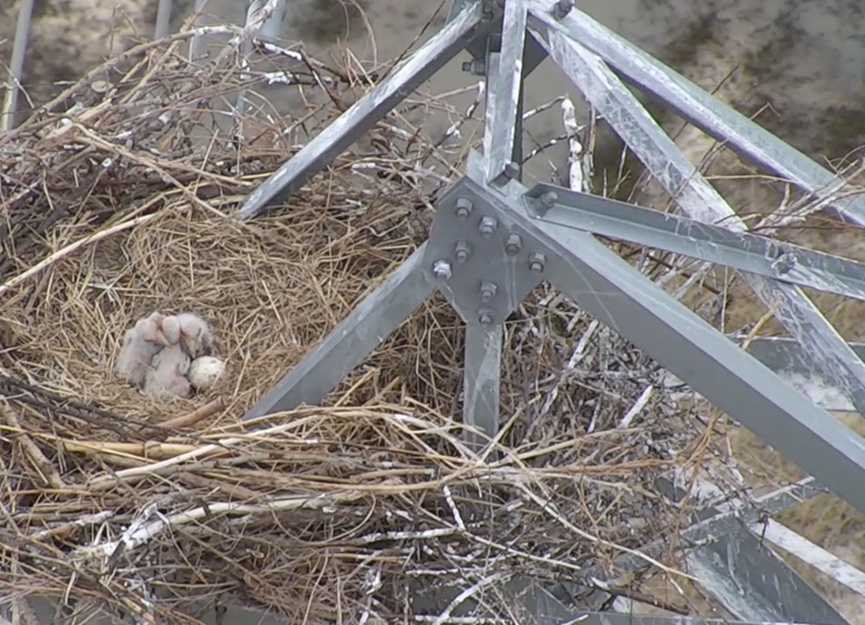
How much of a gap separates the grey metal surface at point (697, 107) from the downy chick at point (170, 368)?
2.45 feet

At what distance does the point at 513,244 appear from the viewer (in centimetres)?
130

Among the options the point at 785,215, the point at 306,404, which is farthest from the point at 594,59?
the point at 306,404

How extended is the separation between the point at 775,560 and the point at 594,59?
2.22 feet

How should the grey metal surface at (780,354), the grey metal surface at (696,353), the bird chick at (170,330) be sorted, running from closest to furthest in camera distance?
1. the grey metal surface at (696,353)
2. the grey metal surface at (780,354)
3. the bird chick at (170,330)

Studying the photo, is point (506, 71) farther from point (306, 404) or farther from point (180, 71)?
point (180, 71)

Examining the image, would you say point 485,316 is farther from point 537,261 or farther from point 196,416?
point 196,416

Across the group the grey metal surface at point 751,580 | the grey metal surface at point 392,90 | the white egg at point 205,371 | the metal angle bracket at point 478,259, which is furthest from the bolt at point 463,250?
the white egg at point 205,371

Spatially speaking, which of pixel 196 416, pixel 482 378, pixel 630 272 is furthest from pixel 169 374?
pixel 630 272

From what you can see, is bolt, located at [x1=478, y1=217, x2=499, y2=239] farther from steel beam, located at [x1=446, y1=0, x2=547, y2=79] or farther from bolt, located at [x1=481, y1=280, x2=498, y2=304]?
steel beam, located at [x1=446, y1=0, x2=547, y2=79]

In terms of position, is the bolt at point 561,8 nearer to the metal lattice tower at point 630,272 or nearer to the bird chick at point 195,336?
the metal lattice tower at point 630,272

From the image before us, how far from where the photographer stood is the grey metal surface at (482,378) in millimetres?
1439

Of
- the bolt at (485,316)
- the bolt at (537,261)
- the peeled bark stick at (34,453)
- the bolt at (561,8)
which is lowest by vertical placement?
the peeled bark stick at (34,453)

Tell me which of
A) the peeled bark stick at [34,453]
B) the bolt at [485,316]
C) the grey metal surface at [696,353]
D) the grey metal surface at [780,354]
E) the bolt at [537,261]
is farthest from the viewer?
the grey metal surface at [780,354]

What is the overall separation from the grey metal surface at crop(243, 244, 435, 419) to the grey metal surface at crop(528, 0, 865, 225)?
29cm
